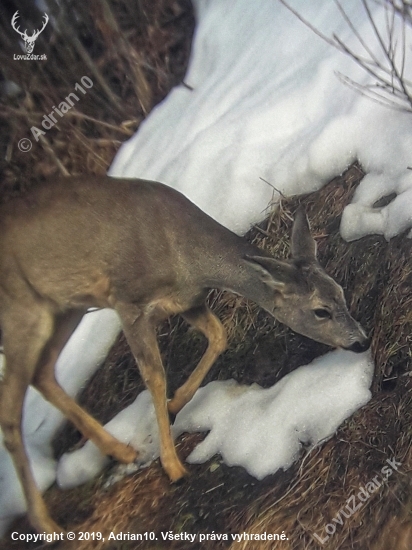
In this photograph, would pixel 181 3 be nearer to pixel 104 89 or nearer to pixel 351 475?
pixel 104 89

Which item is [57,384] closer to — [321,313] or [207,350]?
[207,350]

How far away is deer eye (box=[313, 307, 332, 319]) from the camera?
3.22 meters

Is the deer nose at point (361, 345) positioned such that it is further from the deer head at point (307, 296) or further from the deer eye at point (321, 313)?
the deer eye at point (321, 313)

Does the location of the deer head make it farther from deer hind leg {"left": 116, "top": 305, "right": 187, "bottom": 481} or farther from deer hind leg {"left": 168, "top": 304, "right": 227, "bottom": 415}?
deer hind leg {"left": 116, "top": 305, "right": 187, "bottom": 481}

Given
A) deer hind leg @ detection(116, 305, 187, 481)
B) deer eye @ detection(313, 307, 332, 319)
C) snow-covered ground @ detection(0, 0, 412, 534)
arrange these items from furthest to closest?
deer hind leg @ detection(116, 305, 187, 481)
deer eye @ detection(313, 307, 332, 319)
snow-covered ground @ detection(0, 0, 412, 534)

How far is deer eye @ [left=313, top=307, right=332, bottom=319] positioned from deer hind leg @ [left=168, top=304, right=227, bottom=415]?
1.48 feet

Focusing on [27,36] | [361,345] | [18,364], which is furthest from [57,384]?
[27,36]

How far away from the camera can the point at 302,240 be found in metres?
3.30

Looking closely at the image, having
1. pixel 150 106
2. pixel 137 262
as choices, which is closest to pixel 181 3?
pixel 150 106

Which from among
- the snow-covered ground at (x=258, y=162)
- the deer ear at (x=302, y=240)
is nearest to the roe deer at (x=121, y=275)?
the deer ear at (x=302, y=240)

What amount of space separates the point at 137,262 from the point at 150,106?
1.10 m

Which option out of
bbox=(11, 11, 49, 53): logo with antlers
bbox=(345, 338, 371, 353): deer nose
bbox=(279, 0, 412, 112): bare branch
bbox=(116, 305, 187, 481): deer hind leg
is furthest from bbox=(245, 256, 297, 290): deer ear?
bbox=(11, 11, 49, 53): logo with antlers

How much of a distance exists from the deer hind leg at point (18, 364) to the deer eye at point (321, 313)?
1.10m

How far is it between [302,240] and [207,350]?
2.01 feet
